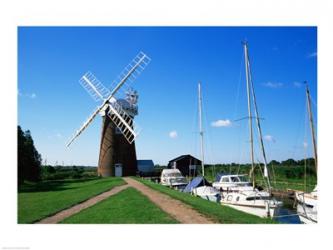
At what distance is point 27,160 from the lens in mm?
23344

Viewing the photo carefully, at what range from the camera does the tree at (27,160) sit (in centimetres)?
2158

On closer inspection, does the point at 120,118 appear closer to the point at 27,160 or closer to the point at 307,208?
the point at 27,160

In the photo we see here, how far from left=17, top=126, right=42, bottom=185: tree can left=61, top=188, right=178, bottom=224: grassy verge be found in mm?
10546

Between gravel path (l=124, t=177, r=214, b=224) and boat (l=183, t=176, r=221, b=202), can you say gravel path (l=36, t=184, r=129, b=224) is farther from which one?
boat (l=183, t=176, r=221, b=202)

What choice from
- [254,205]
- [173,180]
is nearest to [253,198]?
[254,205]

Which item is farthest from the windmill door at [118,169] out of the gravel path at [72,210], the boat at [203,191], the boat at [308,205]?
the boat at [308,205]

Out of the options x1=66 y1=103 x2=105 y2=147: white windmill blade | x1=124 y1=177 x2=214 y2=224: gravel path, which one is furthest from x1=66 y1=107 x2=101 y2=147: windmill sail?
x1=124 y1=177 x2=214 y2=224: gravel path

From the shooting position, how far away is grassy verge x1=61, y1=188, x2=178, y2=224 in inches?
420

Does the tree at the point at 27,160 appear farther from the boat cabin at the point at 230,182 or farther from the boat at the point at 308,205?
the boat at the point at 308,205

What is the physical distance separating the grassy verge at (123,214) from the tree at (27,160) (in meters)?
10.5
